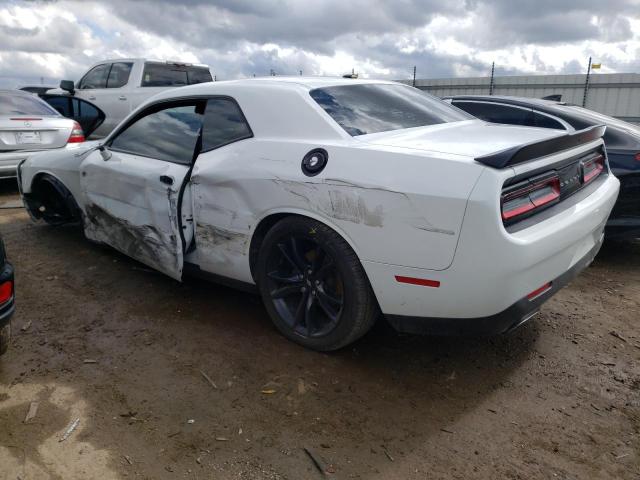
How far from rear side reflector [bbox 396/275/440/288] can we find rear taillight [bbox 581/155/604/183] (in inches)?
50.7

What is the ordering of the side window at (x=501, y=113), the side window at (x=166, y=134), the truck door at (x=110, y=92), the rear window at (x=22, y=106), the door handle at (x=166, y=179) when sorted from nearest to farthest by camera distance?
the door handle at (x=166, y=179)
the side window at (x=166, y=134)
the side window at (x=501, y=113)
the rear window at (x=22, y=106)
the truck door at (x=110, y=92)

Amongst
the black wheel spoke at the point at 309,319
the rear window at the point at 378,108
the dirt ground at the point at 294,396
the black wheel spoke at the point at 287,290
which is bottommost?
the dirt ground at the point at 294,396

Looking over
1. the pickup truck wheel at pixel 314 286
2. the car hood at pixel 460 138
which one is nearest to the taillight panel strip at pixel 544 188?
the car hood at pixel 460 138

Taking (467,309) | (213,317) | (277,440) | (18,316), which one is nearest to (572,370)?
(467,309)

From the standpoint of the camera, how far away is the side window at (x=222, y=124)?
3207mm

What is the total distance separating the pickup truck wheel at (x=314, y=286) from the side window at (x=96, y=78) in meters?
8.53

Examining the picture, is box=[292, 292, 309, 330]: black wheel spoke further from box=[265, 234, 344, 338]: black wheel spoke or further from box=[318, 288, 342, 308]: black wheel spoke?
box=[318, 288, 342, 308]: black wheel spoke

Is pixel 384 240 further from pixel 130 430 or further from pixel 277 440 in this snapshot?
pixel 130 430

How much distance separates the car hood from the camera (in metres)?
2.54

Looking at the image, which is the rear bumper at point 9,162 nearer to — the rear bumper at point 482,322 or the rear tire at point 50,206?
the rear tire at point 50,206

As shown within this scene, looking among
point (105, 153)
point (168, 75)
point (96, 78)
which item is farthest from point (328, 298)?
point (96, 78)

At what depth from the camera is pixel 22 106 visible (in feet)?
23.7

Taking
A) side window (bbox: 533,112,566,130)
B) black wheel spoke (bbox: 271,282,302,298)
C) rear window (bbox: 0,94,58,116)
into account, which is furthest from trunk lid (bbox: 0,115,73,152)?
side window (bbox: 533,112,566,130)

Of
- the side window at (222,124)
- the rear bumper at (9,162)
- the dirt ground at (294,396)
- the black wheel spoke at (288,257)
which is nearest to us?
the dirt ground at (294,396)
